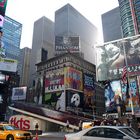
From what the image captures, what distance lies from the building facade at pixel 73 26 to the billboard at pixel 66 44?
43.9 meters

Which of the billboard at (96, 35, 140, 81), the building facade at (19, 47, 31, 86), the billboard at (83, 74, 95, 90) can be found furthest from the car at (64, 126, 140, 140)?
the building facade at (19, 47, 31, 86)

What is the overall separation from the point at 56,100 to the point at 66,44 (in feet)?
83.3

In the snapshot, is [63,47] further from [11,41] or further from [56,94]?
[11,41]

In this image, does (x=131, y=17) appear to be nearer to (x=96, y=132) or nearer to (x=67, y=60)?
(x=67, y=60)

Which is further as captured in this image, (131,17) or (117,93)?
(131,17)

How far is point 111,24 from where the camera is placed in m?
146

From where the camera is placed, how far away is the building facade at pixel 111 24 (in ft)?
464

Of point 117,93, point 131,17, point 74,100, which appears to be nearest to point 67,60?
point 74,100

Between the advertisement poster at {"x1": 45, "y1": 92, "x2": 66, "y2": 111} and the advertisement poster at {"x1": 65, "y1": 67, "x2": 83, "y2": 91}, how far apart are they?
15.0 ft

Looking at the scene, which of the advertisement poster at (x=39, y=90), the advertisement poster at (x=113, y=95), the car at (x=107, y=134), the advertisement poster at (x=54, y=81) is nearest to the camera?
the car at (x=107, y=134)

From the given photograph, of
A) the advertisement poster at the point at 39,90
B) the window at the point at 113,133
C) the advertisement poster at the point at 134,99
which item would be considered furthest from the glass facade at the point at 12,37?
the window at the point at 113,133

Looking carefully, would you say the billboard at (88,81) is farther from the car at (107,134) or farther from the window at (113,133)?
the window at (113,133)

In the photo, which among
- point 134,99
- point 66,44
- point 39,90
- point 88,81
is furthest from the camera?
point 66,44

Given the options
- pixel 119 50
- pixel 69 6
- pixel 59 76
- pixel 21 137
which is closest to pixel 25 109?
pixel 59 76
